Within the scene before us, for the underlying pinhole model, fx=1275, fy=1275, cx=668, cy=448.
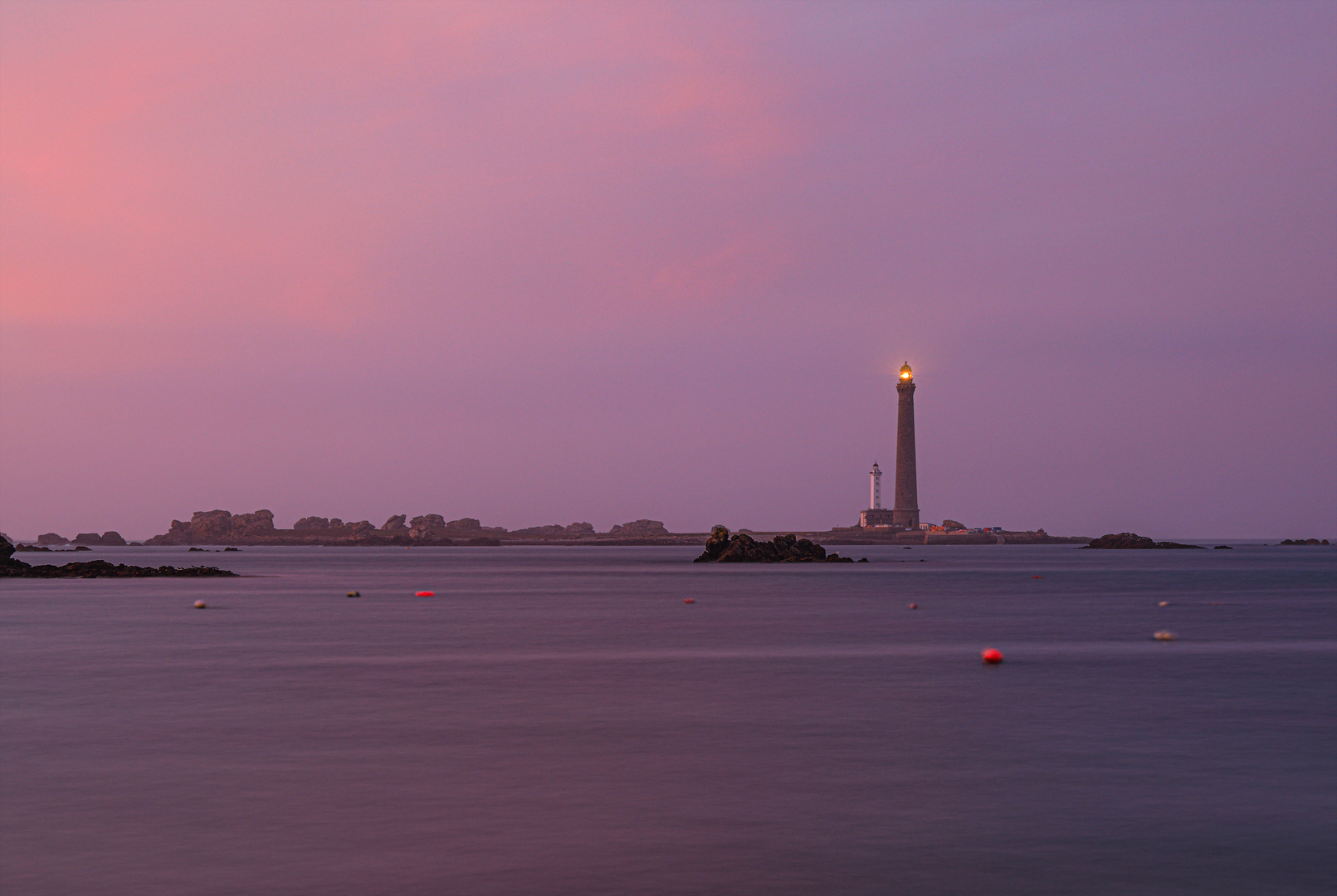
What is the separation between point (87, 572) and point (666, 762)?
115 meters

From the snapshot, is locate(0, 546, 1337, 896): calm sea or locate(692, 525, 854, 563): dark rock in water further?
locate(692, 525, 854, 563): dark rock in water

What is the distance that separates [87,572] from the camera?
123875mm

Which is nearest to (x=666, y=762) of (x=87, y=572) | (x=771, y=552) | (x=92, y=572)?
(x=92, y=572)

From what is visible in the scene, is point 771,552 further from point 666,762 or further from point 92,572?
point 666,762

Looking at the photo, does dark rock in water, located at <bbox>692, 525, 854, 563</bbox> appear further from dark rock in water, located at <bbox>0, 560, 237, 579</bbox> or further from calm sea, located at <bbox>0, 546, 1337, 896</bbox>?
calm sea, located at <bbox>0, 546, 1337, 896</bbox>

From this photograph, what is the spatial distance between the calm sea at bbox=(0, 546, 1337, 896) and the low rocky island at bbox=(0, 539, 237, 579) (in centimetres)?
7108

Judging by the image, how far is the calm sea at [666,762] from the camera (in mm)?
16047

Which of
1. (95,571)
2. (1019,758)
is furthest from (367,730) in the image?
(95,571)

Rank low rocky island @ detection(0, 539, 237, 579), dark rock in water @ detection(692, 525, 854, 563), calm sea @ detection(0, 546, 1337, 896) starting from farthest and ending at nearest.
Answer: dark rock in water @ detection(692, 525, 854, 563) → low rocky island @ detection(0, 539, 237, 579) → calm sea @ detection(0, 546, 1337, 896)

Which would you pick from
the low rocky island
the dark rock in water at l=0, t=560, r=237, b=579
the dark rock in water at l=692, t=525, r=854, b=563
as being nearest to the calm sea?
the dark rock in water at l=0, t=560, r=237, b=579

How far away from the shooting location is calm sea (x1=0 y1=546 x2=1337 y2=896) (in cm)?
1605

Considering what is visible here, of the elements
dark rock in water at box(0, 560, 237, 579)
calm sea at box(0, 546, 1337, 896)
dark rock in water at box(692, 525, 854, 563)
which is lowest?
calm sea at box(0, 546, 1337, 896)

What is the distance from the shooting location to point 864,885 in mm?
15102

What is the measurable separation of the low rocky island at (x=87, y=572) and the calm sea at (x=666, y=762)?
233ft
